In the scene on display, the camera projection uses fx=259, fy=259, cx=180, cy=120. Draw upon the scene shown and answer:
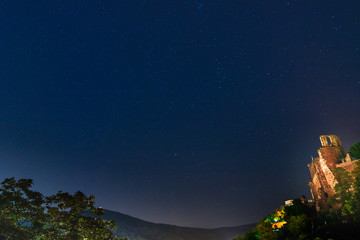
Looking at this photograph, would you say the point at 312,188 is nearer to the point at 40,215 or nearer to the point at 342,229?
the point at 342,229

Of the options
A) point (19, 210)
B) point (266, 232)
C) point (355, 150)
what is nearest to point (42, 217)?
point (19, 210)

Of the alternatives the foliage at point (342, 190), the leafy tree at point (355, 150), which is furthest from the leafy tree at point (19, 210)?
the leafy tree at point (355, 150)

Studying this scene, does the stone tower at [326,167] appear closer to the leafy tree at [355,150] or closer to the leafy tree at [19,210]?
Result: the leafy tree at [355,150]

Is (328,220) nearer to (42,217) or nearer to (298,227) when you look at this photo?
(298,227)

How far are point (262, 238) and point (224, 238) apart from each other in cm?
17088

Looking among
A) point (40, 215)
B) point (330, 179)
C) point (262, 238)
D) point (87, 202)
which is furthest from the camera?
point (330, 179)

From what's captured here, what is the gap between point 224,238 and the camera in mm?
197875

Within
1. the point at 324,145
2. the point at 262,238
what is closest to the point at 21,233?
the point at 262,238

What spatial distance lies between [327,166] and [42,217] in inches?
2714

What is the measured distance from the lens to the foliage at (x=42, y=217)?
28328 millimetres

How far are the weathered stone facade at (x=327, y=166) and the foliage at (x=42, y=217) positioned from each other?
58604mm

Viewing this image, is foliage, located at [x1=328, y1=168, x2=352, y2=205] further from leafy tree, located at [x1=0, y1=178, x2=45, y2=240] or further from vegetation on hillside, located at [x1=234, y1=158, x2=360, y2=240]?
leafy tree, located at [x1=0, y1=178, x2=45, y2=240]

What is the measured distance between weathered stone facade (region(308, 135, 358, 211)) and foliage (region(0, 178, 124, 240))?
192ft

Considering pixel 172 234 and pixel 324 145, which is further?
pixel 172 234
